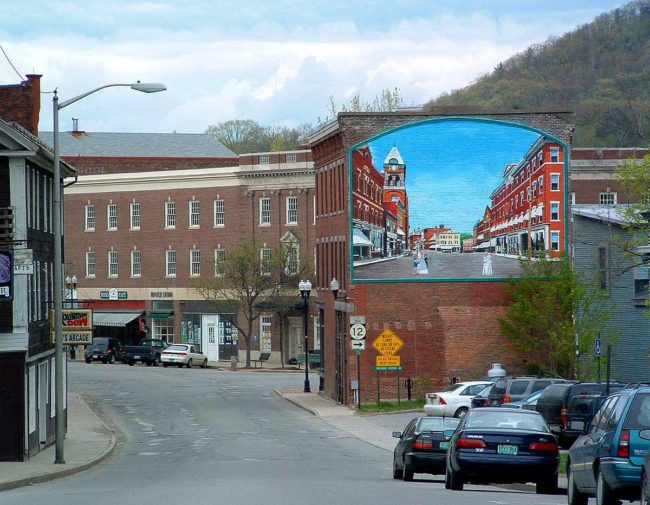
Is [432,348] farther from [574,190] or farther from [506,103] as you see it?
[506,103]

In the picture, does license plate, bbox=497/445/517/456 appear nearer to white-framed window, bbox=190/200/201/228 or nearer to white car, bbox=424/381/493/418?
white car, bbox=424/381/493/418

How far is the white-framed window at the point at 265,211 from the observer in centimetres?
7856

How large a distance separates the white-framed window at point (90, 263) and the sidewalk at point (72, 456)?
141 ft

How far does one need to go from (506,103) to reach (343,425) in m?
85.3

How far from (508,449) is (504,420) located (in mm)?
709

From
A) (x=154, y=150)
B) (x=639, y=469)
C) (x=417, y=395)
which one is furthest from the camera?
(x=154, y=150)

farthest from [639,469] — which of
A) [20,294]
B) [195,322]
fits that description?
[195,322]

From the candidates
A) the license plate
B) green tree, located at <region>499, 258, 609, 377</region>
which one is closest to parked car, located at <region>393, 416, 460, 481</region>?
the license plate

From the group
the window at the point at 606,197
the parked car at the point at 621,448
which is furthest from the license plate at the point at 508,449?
the window at the point at 606,197

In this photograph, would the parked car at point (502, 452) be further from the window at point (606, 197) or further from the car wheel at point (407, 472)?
the window at point (606, 197)

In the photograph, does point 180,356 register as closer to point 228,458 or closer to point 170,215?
point 170,215

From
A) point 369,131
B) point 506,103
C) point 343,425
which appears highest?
point 506,103

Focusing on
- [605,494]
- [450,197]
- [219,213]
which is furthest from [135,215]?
[605,494]

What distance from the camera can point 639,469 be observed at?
13.6 m
